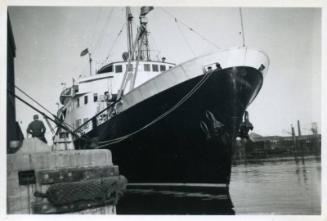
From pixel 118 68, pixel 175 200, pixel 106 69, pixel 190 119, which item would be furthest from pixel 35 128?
pixel 106 69

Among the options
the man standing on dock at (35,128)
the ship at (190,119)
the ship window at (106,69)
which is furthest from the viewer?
the ship window at (106,69)

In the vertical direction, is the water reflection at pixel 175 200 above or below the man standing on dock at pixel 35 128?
below

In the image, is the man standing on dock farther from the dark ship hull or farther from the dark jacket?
the dark ship hull

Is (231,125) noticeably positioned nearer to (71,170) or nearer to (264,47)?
Result: (264,47)

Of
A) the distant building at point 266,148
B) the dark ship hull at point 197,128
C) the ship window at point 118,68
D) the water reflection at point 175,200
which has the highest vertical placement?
the ship window at point 118,68

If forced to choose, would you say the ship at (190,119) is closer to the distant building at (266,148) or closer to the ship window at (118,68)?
the ship window at (118,68)

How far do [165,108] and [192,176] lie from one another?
137 centimetres

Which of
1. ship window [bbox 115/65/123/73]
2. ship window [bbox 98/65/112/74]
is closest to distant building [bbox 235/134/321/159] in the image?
ship window [bbox 98/65/112/74]

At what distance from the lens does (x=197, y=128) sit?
6.81 metres

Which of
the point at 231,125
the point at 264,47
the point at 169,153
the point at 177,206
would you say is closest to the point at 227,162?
the point at 231,125

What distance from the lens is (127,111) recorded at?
7566 millimetres

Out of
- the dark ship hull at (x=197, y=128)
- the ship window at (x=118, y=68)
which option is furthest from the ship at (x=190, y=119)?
the ship window at (x=118, y=68)

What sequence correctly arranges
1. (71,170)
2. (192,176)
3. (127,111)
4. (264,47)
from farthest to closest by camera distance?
(127,111) → (192,176) → (264,47) → (71,170)

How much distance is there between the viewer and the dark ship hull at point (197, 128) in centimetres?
675
